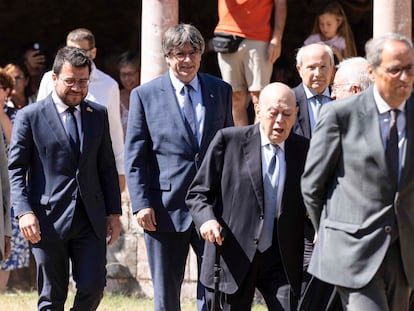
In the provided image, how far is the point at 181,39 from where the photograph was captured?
901 cm

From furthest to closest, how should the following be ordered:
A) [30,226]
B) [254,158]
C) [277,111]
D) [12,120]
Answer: [12,120], [30,226], [254,158], [277,111]

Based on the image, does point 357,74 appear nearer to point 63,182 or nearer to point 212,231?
point 212,231

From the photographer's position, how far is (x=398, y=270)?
7.11 m

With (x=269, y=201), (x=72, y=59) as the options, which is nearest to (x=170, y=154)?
(x=72, y=59)

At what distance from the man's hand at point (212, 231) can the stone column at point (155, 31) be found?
4.64 metres

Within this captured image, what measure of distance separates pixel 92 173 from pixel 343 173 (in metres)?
2.53

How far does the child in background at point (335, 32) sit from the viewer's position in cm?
1303

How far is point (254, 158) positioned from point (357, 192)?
46.5 inches

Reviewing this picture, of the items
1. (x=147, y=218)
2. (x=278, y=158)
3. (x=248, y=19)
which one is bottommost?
(x=147, y=218)

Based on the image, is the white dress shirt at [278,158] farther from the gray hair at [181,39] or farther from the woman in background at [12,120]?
the woman in background at [12,120]

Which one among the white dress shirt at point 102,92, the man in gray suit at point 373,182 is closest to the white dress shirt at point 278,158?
the man in gray suit at point 373,182

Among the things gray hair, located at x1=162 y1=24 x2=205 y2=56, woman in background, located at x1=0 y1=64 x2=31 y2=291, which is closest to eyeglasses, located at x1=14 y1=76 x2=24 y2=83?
woman in background, located at x1=0 y1=64 x2=31 y2=291

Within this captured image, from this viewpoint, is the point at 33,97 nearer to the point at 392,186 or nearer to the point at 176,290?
the point at 176,290

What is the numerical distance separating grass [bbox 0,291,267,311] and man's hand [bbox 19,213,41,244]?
278 centimetres
